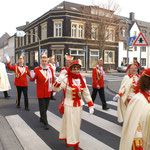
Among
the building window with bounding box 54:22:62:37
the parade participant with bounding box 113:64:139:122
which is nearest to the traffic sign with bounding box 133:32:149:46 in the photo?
the parade participant with bounding box 113:64:139:122

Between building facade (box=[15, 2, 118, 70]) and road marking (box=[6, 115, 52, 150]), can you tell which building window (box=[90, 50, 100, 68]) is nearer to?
building facade (box=[15, 2, 118, 70])

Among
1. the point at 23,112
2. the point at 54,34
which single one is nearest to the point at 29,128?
the point at 23,112

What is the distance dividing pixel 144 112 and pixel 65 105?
1.79 metres

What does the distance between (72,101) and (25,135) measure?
169cm

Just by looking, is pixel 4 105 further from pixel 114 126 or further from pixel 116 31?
pixel 116 31

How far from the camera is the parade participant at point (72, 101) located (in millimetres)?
3418

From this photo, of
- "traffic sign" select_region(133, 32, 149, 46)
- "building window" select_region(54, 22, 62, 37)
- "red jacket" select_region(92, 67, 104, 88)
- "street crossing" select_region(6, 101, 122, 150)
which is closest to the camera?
"street crossing" select_region(6, 101, 122, 150)

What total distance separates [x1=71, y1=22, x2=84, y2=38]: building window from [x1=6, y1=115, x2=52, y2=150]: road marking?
1017 inches

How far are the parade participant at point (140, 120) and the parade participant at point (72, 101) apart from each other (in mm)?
1370

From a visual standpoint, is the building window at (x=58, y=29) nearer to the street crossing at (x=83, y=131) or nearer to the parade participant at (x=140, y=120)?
Result: the street crossing at (x=83, y=131)

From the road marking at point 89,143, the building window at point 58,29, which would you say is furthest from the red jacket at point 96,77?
the building window at point 58,29

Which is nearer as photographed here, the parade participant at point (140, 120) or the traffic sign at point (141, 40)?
the parade participant at point (140, 120)

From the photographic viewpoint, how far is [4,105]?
296 inches

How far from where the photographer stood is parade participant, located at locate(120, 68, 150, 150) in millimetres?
2105
